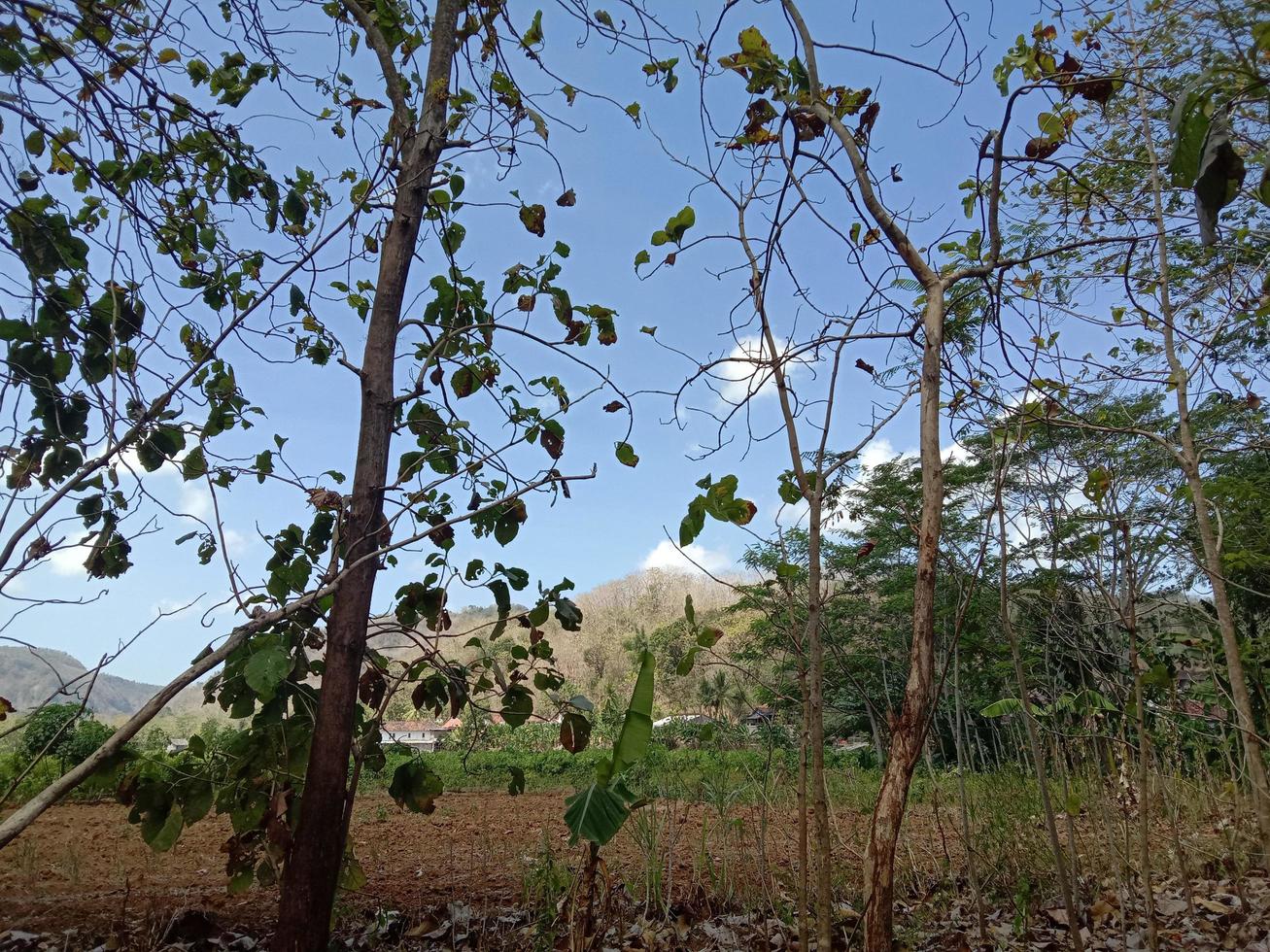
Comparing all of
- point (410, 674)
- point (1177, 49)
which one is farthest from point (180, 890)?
point (1177, 49)

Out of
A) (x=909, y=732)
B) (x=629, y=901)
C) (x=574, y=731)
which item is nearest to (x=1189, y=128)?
(x=909, y=732)

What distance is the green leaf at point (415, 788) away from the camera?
221 centimetres

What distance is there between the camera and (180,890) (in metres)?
3.19

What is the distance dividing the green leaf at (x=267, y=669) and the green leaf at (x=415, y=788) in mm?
535

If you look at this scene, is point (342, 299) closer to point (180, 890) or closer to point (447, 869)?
point (180, 890)

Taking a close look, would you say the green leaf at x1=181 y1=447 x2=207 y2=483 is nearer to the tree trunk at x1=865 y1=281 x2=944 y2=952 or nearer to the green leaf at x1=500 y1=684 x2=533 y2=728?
the green leaf at x1=500 y1=684 x2=533 y2=728

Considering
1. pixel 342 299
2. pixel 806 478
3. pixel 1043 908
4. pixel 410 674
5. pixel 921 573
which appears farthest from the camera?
pixel 1043 908

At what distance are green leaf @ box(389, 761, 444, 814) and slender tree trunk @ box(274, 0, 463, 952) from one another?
0.23 metres

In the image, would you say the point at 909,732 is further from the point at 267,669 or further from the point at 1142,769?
the point at 267,669

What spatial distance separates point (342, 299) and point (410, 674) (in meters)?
1.36

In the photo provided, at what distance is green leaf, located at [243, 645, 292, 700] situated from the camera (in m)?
1.82

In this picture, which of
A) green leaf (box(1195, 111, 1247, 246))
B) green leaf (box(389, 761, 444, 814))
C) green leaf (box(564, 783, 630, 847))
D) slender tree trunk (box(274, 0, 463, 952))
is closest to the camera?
green leaf (box(1195, 111, 1247, 246))

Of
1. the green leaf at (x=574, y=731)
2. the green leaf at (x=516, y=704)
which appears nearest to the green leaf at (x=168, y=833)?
the green leaf at (x=516, y=704)

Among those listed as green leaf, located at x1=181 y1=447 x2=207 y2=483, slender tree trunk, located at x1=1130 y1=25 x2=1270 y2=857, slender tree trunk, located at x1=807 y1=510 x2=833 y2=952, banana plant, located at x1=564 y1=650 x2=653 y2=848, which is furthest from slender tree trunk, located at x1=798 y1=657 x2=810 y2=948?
green leaf, located at x1=181 y1=447 x2=207 y2=483
